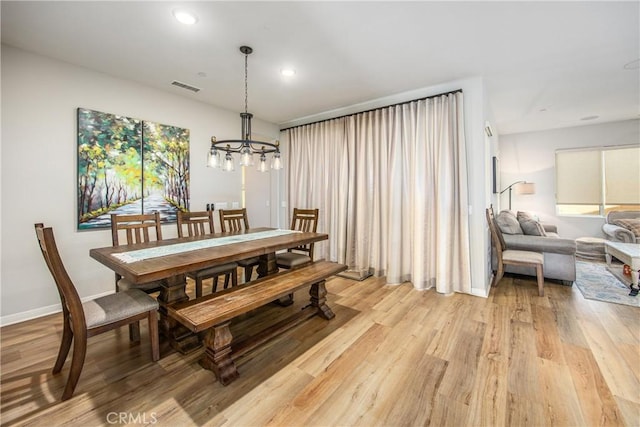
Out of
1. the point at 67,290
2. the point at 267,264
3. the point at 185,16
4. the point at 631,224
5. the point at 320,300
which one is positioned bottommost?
the point at 320,300

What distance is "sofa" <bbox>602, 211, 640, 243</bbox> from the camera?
457cm

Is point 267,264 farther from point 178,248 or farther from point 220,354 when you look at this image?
point 220,354

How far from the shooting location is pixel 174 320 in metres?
2.20

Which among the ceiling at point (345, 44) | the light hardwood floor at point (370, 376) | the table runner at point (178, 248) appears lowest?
the light hardwood floor at point (370, 376)

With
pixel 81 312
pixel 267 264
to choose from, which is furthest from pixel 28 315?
pixel 267 264

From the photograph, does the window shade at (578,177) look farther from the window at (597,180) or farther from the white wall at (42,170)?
the white wall at (42,170)

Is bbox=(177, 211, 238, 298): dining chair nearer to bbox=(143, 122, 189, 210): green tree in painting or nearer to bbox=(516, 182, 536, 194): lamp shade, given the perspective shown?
bbox=(143, 122, 189, 210): green tree in painting

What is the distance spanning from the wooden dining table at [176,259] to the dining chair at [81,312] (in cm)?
22

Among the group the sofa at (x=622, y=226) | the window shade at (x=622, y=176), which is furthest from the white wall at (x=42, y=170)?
the window shade at (x=622, y=176)

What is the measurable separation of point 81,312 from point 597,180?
8.33 metres

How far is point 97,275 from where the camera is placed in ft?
10.3

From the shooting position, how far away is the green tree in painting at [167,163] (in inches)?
137

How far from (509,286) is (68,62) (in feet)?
19.5

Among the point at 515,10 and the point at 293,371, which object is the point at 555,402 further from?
the point at 515,10
